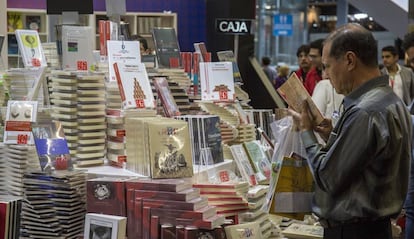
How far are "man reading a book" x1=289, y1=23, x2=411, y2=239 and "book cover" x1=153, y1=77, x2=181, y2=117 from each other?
3.62 feet

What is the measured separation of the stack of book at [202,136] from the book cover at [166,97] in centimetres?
15

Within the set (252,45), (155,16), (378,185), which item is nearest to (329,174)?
(378,185)

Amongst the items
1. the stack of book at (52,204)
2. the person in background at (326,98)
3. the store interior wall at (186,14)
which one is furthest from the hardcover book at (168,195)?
the store interior wall at (186,14)

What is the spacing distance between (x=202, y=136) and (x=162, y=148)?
1.48 feet

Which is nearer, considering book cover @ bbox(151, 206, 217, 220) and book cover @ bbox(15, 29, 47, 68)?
book cover @ bbox(151, 206, 217, 220)

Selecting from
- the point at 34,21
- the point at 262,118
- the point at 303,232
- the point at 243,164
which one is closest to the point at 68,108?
the point at 243,164

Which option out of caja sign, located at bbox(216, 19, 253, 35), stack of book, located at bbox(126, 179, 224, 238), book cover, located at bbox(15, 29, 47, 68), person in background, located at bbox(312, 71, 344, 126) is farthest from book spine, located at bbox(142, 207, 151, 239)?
caja sign, located at bbox(216, 19, 253, 35)

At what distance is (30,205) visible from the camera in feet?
9.15

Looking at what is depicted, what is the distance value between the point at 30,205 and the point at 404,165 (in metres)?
1.64

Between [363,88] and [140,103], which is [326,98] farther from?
[363,88]

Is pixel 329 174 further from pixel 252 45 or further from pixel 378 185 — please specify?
pixel 252 45

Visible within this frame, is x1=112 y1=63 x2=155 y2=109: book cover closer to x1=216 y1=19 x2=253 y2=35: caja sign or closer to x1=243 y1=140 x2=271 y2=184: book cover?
x1=243 y1=140 x2=271 y2=184: book cover

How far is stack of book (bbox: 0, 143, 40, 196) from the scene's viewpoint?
113 inches

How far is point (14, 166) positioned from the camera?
9.45 feet
